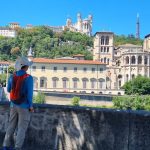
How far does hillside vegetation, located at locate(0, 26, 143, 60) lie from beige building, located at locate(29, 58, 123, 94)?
124ft

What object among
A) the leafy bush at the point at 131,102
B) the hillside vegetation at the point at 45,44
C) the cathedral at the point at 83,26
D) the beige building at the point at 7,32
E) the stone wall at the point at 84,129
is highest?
the cathedral at the point at 83,26

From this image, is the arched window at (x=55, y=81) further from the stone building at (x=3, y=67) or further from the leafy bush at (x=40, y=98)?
the stone building at (x=3, y=67)

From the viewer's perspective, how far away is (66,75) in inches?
3349

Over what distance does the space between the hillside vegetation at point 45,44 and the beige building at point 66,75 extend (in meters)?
37.9

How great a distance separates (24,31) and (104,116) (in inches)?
6115

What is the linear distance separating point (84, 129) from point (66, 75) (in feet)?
254

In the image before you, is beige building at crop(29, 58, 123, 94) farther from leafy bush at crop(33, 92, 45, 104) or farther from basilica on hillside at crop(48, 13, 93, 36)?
basilica on hillside at crop(48, 13, 93, 36)

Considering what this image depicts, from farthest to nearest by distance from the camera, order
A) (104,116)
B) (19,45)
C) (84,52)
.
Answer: (19,45)
(84,52)
(104,116)

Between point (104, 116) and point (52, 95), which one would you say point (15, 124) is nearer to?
point (104, 116)

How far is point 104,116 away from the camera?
7.47 metres

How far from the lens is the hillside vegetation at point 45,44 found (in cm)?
13200

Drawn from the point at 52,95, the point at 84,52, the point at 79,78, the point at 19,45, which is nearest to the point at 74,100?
the point at 52,95

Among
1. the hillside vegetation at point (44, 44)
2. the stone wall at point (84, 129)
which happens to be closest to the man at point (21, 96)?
the stone wall at point (84, 129)

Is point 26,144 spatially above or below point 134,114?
below
